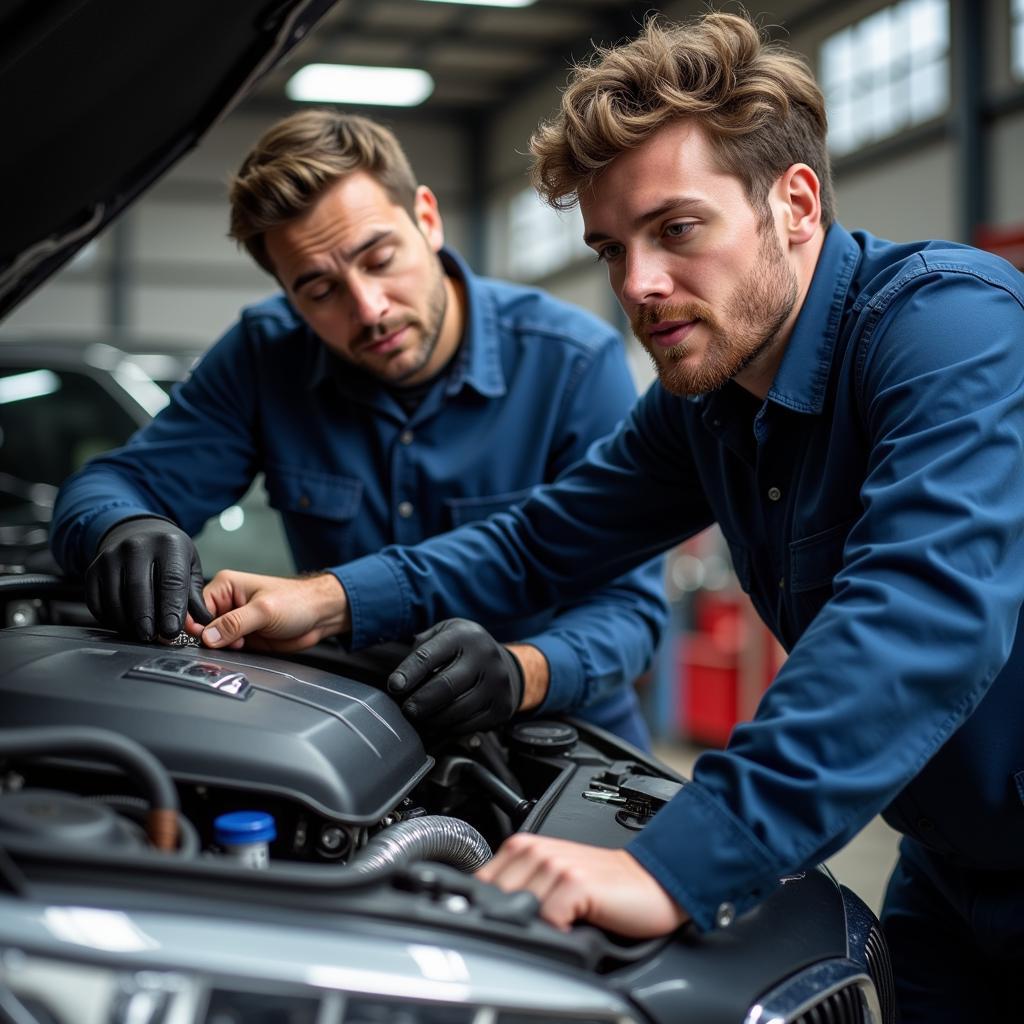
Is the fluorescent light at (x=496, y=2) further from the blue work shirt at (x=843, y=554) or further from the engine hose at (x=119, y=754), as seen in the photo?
the engine hose at (x=119, y=754)

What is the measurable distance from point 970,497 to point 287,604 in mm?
791

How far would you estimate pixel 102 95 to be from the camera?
56.2 inches

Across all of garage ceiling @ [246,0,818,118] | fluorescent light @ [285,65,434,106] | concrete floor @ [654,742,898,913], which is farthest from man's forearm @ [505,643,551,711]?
fluorescent light @ [285,65,434,106]

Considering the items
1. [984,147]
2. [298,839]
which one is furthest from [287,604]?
[984,147]

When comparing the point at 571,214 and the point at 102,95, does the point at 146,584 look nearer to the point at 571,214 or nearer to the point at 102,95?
the point at 102,95

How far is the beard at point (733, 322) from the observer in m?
1.15

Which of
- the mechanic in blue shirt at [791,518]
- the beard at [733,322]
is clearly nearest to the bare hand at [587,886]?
the mechanic in blue shirt at [791,518]

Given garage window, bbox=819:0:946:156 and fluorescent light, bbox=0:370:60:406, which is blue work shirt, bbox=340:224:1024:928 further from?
garage window, bbox=819:0:946:156

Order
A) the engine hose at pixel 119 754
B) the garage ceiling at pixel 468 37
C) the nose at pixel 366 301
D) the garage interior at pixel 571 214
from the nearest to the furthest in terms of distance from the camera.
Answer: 1. the engine hose at pixel 119 754
2. the nose at pixel 366 301
3. the garage interior at pixel 571 214
4. the garage ceiling at pixel 468 37

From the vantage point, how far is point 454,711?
4.05ft

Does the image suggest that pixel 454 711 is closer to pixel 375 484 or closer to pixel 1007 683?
pixel 1007 683

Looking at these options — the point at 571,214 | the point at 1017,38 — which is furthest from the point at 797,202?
the point at 571,214

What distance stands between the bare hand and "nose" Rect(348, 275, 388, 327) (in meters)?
0.99

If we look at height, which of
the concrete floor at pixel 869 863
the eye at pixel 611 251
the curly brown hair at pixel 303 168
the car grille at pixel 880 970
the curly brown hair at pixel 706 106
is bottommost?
the concrete floor at pixel 869 863
